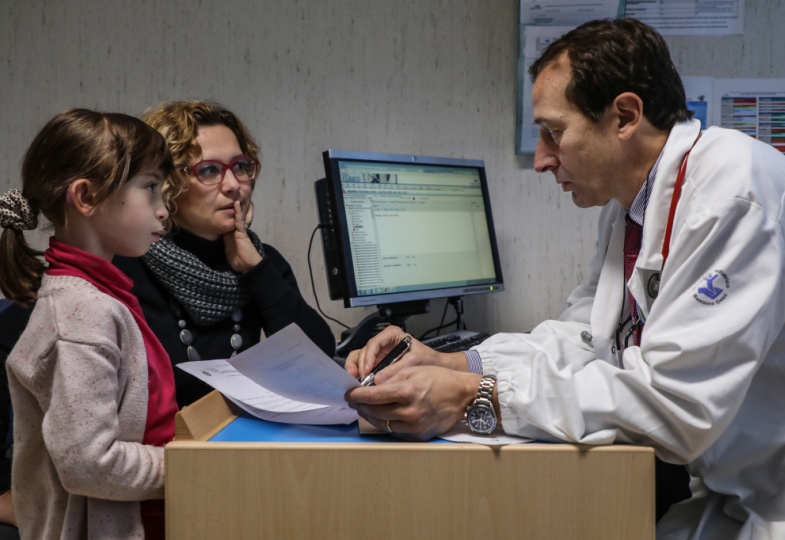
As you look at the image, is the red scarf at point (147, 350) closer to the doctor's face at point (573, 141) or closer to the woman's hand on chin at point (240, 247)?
the woman's hand on chin at point (240, 247)

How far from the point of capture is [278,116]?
2.19 meters

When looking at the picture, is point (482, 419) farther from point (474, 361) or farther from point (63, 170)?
point (63, 170)

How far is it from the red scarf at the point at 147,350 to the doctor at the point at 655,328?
0.99ft

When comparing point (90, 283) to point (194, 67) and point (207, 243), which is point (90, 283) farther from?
point (194, 67)

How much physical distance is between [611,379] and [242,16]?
5.52ft

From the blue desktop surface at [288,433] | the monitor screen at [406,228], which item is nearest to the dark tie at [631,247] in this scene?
the blue desktop surface at [288,433]

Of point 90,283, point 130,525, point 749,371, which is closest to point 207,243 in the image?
point 90,283

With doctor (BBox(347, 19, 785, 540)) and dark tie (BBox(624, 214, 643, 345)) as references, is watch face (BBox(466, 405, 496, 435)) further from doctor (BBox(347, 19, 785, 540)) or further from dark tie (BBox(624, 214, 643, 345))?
dark tie (BBox(624, 214, 643, 345))

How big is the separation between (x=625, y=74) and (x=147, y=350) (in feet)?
2.79

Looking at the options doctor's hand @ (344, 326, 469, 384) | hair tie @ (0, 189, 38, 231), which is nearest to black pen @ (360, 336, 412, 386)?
doctor's hand @ (344, 326, 469, 384)

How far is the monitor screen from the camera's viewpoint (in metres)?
1.85

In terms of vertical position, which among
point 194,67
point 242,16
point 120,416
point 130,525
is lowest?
point 130,525

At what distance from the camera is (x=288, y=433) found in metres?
0.95

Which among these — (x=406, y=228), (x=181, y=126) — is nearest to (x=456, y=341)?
(x=406, y=228)
